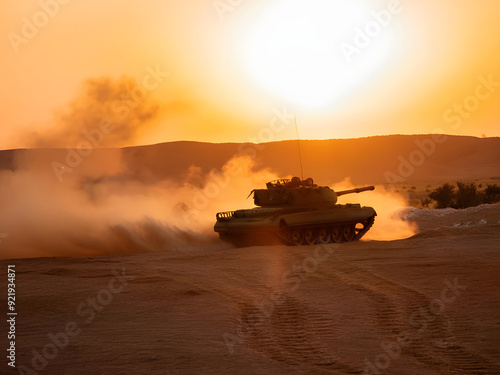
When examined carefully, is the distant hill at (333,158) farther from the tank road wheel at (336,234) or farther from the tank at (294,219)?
the tank road wheel at (336,234)

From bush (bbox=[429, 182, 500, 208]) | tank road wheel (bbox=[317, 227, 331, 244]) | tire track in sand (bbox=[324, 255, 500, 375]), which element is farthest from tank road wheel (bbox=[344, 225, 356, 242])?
bush (bbox=[429, 182, 500, 208])

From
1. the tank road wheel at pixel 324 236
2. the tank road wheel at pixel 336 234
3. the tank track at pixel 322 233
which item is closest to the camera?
the tank track at pixel 322 233

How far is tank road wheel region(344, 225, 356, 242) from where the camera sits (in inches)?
982

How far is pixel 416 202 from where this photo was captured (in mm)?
46312

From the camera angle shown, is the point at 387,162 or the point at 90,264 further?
the point at 387,162

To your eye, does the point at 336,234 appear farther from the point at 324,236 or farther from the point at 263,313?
the point at 263,313

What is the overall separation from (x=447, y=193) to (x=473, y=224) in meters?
15.0

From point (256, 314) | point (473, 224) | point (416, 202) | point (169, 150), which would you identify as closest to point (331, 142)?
point (169, 150)

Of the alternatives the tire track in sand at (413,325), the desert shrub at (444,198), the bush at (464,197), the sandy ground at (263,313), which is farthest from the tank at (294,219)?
the desert shrub at (444,198)

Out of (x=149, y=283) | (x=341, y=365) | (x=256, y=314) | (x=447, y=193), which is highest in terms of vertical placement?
(x=447, y=193)

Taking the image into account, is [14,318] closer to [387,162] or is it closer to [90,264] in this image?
[90,264]

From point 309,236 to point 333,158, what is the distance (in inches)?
3838

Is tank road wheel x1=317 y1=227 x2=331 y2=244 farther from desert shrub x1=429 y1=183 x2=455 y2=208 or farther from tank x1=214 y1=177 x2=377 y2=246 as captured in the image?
desert shrub x1=429 y1=183 x2=455 y2=208

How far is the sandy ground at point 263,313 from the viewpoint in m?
8.77
